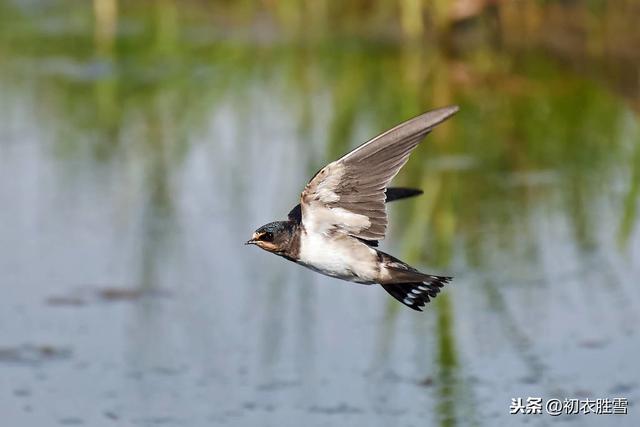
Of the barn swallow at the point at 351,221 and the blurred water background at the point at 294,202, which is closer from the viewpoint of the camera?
the barn swallow at the point at 351,221

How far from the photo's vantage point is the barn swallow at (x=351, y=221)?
4.93 m

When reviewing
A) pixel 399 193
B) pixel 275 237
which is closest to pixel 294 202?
pixel 399 193

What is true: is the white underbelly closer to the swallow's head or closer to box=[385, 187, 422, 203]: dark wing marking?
the swallow's head

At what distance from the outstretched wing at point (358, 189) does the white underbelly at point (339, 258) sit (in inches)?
2.2

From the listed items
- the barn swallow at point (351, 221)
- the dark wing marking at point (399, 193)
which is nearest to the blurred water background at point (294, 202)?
the dark wing marking at point (399, 193)

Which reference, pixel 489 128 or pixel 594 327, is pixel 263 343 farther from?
pixel 489 128

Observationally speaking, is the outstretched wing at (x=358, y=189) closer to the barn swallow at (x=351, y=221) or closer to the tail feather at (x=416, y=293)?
the barn swallow at (x=351, y=221)

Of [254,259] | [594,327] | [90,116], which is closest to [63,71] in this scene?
[90,116]

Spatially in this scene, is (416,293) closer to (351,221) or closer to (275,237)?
(351,221)

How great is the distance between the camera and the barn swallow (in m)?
4.93

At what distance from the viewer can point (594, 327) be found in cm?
717

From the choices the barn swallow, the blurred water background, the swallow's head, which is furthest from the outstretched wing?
the blurred water background

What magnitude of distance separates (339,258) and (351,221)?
0.19m

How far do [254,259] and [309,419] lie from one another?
208cm
